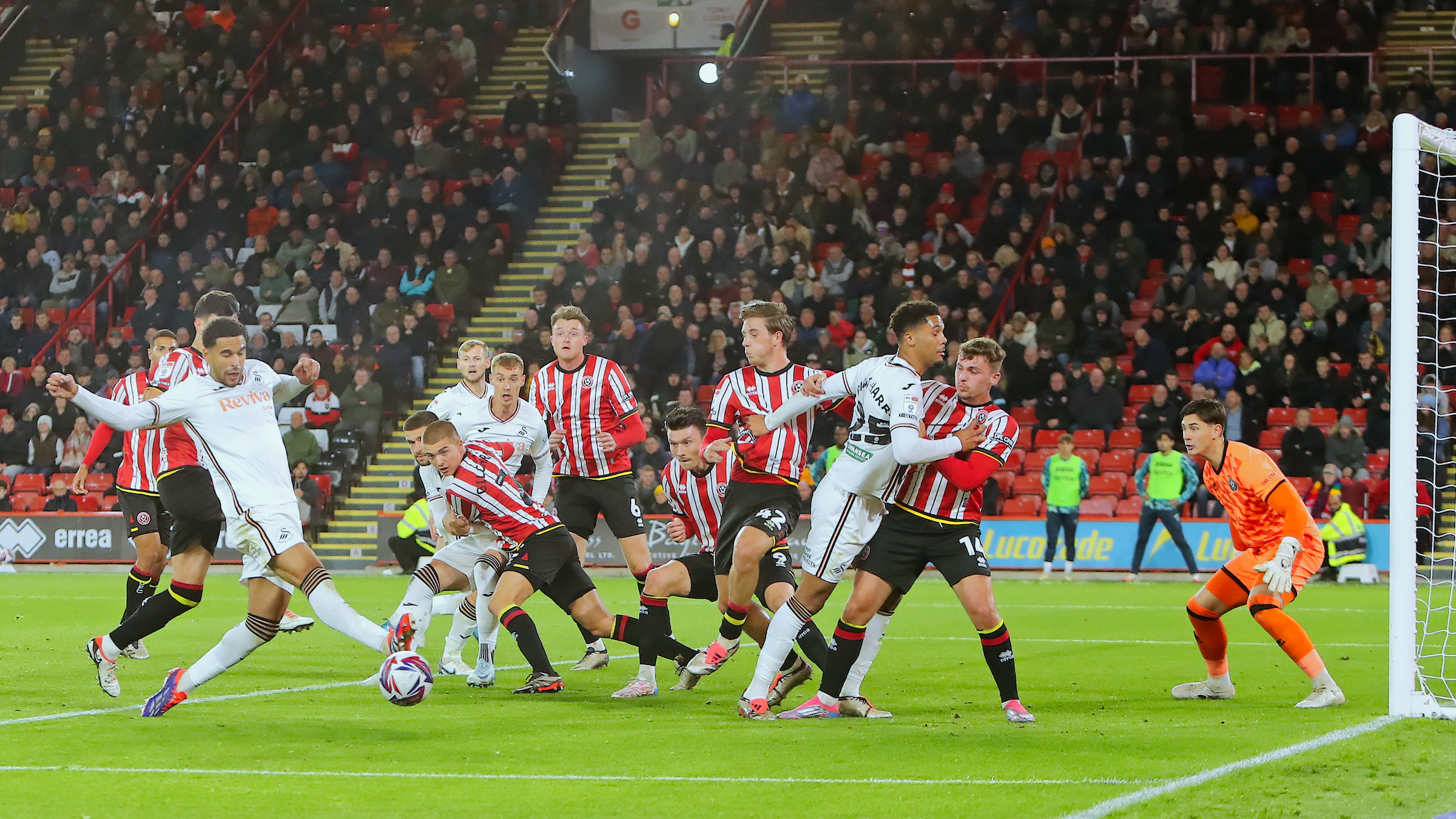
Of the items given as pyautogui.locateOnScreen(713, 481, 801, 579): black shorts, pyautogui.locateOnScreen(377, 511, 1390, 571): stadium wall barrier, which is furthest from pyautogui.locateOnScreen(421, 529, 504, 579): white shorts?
pyautogui.locateOnScreen(377, 511, 1390, 571): stadium wall barrier

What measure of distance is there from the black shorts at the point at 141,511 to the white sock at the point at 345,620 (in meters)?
4.03

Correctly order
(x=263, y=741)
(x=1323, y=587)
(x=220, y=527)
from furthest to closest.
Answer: (x=1323, y=587) → (x=220, y=527) → (x=263, y=741)

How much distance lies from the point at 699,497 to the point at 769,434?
1.14 metres

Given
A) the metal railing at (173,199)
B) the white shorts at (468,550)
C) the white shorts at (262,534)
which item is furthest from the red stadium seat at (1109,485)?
the metal railing at (173,199)

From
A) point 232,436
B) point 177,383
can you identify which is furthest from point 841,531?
point 177,383

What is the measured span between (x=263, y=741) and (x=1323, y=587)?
1533 centimetres

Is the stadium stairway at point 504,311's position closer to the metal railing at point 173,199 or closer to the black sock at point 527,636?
the metal railing at point 173,199

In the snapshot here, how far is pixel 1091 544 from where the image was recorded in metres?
20.9

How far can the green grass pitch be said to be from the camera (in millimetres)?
5590

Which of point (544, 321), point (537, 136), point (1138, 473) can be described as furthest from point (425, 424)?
point (537, 136)

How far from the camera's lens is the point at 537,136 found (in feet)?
90.9

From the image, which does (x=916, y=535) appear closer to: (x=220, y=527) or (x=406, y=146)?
(x=220, y=527)

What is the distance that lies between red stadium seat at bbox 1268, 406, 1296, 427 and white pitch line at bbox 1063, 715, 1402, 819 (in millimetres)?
13954

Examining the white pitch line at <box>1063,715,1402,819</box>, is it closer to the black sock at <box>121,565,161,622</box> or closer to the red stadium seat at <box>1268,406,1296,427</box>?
the black sock at <box>121,565,161,622</box>
